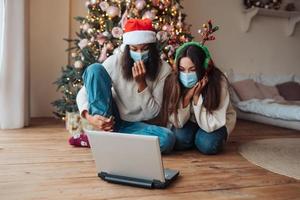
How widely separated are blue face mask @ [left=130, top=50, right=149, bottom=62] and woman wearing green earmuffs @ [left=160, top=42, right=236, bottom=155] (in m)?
0.16

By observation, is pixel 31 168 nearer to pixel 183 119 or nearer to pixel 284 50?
pixel 183 119

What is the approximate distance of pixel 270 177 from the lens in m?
1.61

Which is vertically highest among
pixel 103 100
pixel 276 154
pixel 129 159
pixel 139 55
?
pixel 139 55

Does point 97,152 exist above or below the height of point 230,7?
below

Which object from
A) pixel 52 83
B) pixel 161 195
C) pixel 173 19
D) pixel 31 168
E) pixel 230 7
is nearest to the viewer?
pixel 161 195

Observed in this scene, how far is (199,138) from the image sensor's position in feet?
6.52

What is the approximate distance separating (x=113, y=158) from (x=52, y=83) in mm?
1736

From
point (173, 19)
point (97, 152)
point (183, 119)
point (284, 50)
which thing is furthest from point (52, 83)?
point (284, 50)

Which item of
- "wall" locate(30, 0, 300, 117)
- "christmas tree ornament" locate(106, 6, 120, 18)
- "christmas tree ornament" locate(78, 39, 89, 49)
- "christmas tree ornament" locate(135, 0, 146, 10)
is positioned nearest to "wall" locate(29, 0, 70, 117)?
"wall" locate(30, 0, 300, 117)

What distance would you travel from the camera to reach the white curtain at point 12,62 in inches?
94.5

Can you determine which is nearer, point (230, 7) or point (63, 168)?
point (63, 168)

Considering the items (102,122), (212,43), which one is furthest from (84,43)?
(212,43)

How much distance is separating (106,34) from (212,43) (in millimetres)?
1590

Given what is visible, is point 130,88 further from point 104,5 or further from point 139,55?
point 104,5
